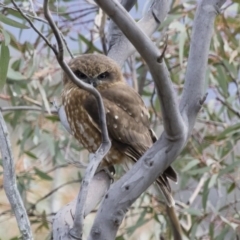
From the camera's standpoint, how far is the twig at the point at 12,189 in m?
1.79

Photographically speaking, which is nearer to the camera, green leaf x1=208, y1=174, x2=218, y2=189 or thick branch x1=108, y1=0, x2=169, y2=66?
thick branch x1=108, y1=0, x2=169, y2=66

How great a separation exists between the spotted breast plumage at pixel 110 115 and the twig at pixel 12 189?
86 centimetres

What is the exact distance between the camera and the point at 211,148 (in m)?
3.86

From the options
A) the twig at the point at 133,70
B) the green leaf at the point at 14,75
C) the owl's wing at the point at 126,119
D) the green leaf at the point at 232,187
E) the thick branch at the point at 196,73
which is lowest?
the green leaf at the point at 232,187

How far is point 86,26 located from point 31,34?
32 centimetres

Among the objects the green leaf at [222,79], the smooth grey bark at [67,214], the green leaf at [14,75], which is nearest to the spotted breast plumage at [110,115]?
the smooth grey bark at [67,214]

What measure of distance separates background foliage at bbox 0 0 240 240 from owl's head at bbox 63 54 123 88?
0.40m

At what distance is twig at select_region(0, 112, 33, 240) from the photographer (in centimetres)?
179

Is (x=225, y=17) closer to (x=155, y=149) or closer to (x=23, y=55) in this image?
(x=23, y=55)

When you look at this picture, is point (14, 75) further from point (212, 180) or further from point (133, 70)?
point (212, 180)

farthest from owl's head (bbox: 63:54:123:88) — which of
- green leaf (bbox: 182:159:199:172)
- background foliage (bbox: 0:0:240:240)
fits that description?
green leaf (bbox: 182:159:199:172)

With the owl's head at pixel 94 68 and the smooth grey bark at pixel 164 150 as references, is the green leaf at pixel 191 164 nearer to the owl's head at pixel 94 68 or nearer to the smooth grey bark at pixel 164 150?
the owl's head at pixel 94 68

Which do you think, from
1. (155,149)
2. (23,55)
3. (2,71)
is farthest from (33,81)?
(155,149)

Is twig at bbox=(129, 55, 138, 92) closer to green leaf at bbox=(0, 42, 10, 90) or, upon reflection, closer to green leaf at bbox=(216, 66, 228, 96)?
green leaf at bbox=(216, 66, 228, 96)
